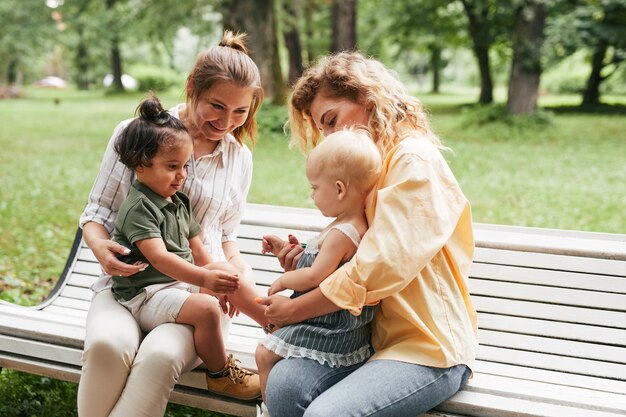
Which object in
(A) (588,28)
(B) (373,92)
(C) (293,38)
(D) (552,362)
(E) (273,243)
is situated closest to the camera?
(B) (373,92)

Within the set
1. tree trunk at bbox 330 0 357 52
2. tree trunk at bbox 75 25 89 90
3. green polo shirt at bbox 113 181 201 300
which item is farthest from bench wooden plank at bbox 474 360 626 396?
tree trunk at bbox 75 25 89 90

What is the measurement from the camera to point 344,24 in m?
16.9

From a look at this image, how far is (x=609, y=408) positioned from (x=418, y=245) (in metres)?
0.84

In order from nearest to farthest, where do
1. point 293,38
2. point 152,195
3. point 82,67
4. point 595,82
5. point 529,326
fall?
point 152,195
point 529,326
point 293,38
point 595,82
point 82,67

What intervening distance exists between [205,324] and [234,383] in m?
0.25

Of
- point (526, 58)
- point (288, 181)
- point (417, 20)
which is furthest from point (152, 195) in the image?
point (417, 20)

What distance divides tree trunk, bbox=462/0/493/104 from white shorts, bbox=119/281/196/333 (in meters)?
19.5

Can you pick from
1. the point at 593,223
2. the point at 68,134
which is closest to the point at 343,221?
the point at 593,223

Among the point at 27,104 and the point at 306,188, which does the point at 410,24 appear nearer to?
the point at 27,104

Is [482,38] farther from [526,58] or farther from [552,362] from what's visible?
[552,362]

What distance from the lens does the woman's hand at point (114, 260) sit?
8.87ft

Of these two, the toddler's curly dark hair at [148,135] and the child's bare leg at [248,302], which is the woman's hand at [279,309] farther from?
the toddler's curly dark hair at [148,135]

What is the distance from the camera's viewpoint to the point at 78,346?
2.99 m

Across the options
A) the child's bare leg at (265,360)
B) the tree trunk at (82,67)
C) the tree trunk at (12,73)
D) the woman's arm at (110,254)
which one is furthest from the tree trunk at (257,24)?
the tree trunk at (12,73)
